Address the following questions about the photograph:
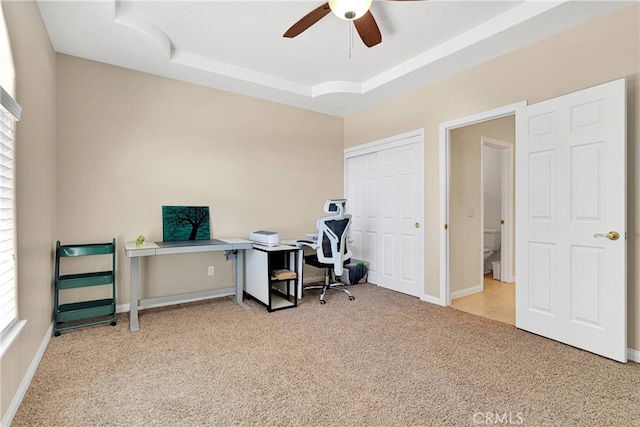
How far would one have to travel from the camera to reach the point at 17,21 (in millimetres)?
1923

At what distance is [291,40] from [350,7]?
1175 mm

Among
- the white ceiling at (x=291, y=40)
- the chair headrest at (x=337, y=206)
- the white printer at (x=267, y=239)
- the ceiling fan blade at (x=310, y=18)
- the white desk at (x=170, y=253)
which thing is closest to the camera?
the ceiling fan blade at (x=310, y=18)

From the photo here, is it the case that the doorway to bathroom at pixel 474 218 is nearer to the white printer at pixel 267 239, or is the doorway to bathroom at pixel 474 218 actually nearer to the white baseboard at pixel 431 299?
the white baseboard at pixel 431 299

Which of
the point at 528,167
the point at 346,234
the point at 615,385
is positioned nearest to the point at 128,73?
the point at 346,234

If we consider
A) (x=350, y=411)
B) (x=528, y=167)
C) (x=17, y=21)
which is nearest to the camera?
(x=350, y=411)

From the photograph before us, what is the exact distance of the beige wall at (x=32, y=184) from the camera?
1.85 meters

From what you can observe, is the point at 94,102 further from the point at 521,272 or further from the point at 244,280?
the point at 521,272

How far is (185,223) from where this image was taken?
12.1 feet

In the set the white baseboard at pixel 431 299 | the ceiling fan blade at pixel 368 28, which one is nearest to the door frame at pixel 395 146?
the white baseboard at pixel 431 299

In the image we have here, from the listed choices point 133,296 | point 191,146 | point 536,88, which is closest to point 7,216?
point 133,296

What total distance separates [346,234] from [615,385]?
254 cm

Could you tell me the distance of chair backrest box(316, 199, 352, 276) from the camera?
12.1 feet

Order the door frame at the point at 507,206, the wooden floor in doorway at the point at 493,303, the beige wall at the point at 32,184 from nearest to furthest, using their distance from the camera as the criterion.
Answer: the beige wall at the point at 32,184
the wooden floor in doorway at the point at 493,303
the door frame at the point at 507,206

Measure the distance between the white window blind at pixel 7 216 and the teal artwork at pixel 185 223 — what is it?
1758mm
